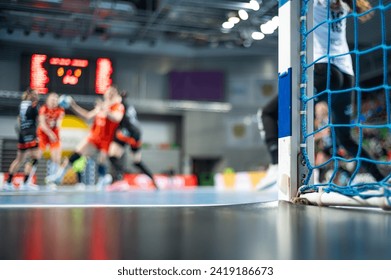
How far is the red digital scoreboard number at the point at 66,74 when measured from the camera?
19.7 ft

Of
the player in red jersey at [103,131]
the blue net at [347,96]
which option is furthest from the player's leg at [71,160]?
the blue net at [347,96]

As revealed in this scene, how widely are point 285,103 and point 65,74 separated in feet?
16.6

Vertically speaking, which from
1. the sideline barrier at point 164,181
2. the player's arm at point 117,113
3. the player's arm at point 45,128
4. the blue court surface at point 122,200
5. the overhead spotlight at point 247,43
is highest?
the overhead spotlight at point 247,43

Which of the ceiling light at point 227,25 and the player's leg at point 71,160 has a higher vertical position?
the ceiling light at point 227,25

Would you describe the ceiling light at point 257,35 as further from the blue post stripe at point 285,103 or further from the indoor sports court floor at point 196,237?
the indoor sports court floor at point 196,237

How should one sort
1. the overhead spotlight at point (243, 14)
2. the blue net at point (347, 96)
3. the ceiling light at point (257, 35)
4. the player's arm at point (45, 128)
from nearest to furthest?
the blue net at point (347, 96) < the player's arm at point (45, 128) < the overhead spotlight at point (243, 14) < the ceiling light at point (257, 35)

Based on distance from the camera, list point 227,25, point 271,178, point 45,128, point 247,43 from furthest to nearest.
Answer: point 247,43 → point 227,25 → point 45,128 → point 271,178

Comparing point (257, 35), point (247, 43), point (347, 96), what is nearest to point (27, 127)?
point (347, 96)

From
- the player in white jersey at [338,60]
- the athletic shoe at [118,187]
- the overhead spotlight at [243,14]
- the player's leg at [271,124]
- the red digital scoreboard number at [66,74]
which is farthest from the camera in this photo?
the overhead spotlight at [243,14]

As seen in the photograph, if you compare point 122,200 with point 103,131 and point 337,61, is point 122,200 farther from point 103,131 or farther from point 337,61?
point 103,131

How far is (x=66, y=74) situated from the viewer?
20.2 ft

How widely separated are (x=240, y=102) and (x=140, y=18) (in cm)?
278

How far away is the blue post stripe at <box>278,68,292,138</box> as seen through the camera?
5.11ft

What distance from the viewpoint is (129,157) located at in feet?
28.7
